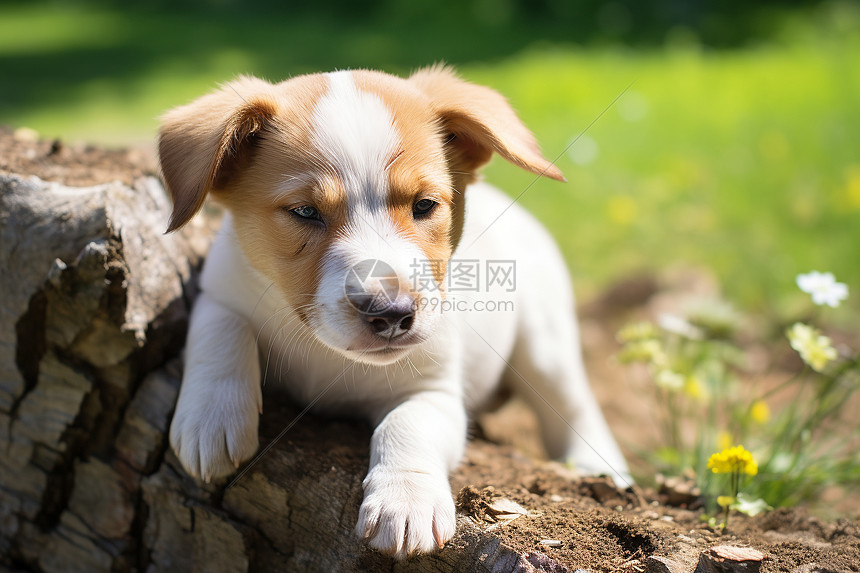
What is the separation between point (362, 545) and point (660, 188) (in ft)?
15.8

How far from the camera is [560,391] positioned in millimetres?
3693

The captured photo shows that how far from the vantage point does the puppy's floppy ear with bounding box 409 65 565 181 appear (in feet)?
8.26

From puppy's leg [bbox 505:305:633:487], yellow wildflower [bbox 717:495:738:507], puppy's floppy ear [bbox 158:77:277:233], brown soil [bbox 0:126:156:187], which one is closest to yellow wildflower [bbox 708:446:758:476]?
yellow wildflower [bbox 717:495:738:507]

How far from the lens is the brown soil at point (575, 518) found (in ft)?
7.11

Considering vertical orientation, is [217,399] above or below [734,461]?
below

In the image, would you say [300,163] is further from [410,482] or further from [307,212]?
[410,482]

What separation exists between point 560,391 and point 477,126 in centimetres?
160

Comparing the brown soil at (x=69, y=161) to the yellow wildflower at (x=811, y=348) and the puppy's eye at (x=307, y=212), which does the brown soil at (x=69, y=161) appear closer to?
the puppy's eye at (x=307, y=212)

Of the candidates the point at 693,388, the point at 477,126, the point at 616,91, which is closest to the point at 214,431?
the point at 477,126

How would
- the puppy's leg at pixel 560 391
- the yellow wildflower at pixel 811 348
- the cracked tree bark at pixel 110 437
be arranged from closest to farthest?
the cracked tree bark at pixel 110 437, the yellow wildflower at pixel 811 348, the puppy's leg at pixel 560 391

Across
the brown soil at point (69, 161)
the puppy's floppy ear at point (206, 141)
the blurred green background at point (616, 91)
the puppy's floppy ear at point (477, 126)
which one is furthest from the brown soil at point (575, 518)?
the blurred green background at point (616, 91)

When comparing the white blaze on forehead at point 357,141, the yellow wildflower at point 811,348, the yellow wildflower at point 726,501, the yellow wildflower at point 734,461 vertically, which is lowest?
the yellow wildflower at point 726,501

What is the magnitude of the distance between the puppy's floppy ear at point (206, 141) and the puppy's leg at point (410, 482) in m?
0.94

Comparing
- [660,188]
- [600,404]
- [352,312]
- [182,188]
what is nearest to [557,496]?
[352,312]
